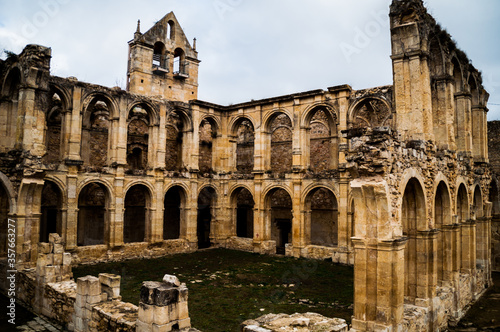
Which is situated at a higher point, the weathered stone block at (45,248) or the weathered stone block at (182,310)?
the weathered stone block at (45,248)

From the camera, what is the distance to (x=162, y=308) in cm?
698

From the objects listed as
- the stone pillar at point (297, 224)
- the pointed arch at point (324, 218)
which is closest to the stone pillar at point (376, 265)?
the stone pillar at point (297, 224)

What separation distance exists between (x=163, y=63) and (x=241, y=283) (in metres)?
17.8

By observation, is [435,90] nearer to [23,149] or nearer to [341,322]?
[341,322]

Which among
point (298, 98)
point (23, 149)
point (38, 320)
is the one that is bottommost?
point (38, 320)

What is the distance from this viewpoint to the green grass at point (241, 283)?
35.7 feet

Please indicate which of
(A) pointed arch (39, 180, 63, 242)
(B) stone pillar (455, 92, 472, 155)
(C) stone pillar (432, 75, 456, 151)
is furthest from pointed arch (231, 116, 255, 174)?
(C) stone pillar (432, 75, 456, 151)

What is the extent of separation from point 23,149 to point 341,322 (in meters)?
12.4

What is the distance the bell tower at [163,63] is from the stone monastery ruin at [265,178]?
0.34ft

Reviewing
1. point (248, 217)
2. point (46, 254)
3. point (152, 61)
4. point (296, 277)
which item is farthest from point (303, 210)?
point (152, 61)

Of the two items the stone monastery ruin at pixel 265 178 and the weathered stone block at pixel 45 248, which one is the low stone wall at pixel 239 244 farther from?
the weathered stone block at pixel 45 248

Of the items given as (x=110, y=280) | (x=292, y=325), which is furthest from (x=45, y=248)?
(x=292, y=325)

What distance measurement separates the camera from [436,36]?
12156 mm

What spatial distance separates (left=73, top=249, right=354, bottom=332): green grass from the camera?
10883mm
